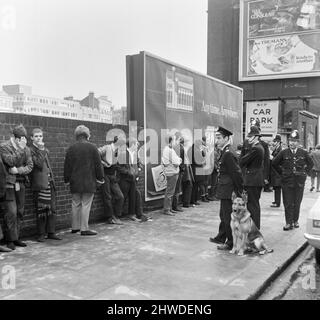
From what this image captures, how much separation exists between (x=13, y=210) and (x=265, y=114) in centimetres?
1538

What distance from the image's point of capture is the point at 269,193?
14477 millimetres

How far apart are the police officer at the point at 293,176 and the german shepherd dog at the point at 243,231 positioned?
2157 mm

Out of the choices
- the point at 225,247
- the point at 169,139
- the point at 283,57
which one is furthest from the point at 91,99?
the point at 283,57

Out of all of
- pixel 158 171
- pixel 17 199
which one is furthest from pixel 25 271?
pixel 158 171

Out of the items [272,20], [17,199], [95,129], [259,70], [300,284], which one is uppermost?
[272,20]

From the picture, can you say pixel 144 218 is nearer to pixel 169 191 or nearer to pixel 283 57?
pixel 169 191

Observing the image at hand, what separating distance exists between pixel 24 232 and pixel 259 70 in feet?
71.8

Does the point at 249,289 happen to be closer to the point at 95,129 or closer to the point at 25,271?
the point at 25,271

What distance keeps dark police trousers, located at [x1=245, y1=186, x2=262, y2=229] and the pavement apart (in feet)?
1.87

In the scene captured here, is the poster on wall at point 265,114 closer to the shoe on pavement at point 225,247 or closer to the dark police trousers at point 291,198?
the dark police trousers at point 291,198

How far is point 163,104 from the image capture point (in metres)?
10.0

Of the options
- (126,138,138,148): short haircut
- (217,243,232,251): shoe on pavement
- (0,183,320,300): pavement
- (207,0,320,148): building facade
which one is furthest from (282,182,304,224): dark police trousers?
(207,0,320,148): building facade

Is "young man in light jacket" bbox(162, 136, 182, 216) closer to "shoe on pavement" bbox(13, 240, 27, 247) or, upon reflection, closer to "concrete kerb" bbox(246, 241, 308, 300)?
"concrete kerb" bbox(246, 241, 308, 300)

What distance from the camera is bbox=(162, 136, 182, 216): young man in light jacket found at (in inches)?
370
